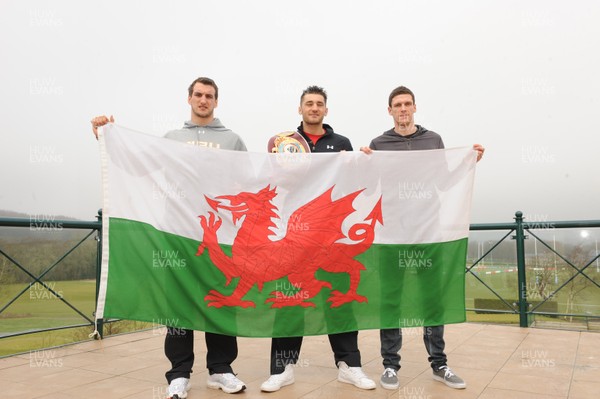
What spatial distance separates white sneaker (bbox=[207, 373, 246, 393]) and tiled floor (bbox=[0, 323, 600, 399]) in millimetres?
53

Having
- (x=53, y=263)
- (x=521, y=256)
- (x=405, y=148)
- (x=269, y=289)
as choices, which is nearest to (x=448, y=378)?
(x=269, y=289)

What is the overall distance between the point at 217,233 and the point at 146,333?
287 cm

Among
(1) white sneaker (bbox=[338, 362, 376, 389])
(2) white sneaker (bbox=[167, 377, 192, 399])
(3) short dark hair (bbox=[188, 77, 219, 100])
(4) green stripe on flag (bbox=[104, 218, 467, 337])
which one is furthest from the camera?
(3) short dark hair (bbox=[188, 77, 219, 100])

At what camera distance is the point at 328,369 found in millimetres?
3572

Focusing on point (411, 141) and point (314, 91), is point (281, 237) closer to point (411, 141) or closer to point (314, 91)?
point (314, 91)

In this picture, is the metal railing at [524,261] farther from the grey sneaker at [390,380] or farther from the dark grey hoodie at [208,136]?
the dark grey hoodie at [208,136]

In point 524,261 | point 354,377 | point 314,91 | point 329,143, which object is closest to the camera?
point 354,377

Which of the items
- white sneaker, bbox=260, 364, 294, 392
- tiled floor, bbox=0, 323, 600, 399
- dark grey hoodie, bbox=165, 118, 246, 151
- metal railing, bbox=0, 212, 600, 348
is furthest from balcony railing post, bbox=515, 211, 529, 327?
dark grey hoodie, bbox=165, 118, 246, 151

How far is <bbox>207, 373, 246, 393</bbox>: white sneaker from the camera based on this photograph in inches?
115

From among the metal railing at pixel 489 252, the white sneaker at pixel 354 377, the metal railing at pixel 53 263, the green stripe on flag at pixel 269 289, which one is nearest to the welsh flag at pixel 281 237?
the green stripe on flag at pixel 269 289

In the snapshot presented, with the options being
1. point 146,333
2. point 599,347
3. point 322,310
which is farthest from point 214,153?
point 599,347

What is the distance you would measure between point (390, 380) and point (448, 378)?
451 mm

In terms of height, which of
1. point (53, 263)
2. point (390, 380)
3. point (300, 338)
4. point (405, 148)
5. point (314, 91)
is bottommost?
point (390, 380)

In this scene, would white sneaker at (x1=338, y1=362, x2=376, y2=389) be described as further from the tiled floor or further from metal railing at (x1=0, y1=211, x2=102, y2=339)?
metal railing at (x1=0, y1=211, x2=102, y2=339)
